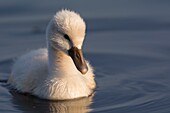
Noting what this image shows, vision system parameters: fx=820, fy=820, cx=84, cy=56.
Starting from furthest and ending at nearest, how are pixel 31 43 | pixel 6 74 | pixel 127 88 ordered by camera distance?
1. pixel 31 43
2. pixel 6 74
3. pixel 127 88

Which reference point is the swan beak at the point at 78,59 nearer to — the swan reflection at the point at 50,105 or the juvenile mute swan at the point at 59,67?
the juvenile mute swan at the point at 59,67

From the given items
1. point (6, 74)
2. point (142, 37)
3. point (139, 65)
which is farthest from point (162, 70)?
point (6, 74)

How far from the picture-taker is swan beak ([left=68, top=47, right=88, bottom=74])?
1080cm

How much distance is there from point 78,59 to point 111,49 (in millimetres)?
2542

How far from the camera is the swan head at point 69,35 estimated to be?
35.3 feet

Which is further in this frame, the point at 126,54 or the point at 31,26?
the point at 31,26

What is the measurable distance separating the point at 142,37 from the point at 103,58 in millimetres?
1108

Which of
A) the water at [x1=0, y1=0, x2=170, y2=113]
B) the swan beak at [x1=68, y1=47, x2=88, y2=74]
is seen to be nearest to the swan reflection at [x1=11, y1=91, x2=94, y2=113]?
the water at [x1=0, y1=0, x2=170, y2=113]

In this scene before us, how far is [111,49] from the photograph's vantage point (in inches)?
525

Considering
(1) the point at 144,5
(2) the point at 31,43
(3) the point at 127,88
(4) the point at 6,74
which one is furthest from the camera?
(1) the point at 144,5

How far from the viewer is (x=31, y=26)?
559 inches

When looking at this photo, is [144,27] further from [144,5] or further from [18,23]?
[18,23]

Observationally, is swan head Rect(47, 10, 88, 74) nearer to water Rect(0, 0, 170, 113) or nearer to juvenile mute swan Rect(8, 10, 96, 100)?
juvenile mute swan Rect(8, 10, 96, 100)

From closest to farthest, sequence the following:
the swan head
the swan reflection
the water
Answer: the swan head
the swan reflection
the water
